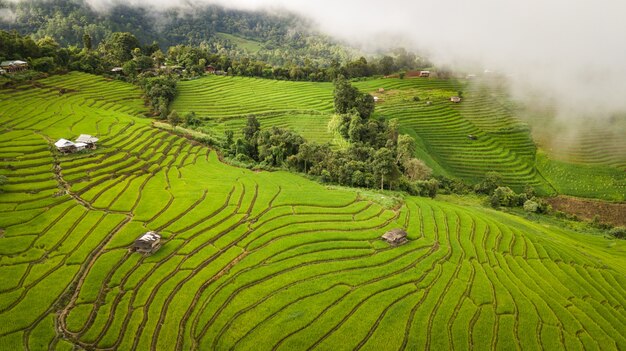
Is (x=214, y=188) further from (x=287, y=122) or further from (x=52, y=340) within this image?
(x=287, y=122)

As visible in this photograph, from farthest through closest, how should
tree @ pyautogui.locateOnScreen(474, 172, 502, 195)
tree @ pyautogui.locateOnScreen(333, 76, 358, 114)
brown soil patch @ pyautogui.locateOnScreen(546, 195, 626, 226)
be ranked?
tree @ pyautogui.locateOnScreen(333, 76, 358, 114)
tree @ pyautogui.locateOnScreen(474, 172, 502, 195)
brown soil patch @ pyautogui.locateOnScreen(546, 195, 626, 226)

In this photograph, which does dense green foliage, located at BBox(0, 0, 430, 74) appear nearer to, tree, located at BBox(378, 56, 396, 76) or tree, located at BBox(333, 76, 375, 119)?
tree, located at BBox(378, 56, 396, 76)

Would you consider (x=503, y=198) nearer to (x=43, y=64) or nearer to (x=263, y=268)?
(x=263, y=268)

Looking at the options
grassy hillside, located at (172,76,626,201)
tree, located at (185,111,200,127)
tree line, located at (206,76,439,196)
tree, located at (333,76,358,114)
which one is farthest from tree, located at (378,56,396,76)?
tree, located at (185,111,200,127)

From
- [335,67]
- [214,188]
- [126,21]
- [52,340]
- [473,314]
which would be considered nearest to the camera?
[52,340]

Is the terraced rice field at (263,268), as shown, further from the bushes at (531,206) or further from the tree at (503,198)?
the tree at (503,198)

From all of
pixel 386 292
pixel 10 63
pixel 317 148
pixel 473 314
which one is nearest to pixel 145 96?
pixel 10 63

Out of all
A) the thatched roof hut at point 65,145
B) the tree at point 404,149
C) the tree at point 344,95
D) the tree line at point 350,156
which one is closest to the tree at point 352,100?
the tree at point 344,95
